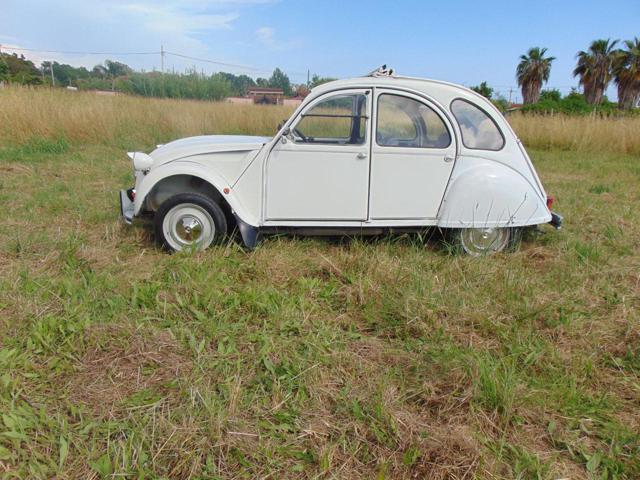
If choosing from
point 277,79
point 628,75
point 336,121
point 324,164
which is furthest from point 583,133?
point 628,75

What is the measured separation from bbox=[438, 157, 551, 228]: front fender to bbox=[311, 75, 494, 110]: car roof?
0.65 m

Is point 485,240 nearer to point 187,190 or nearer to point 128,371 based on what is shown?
point 187,190

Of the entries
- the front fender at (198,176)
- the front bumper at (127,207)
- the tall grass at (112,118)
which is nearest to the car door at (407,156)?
the front fender at (198,176)

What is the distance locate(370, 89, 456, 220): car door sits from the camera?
4.01m

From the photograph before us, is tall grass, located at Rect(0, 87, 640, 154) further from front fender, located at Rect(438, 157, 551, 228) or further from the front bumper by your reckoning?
front fender, located at Rect(438, 157, 551, 228)

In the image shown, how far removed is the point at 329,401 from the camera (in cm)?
235

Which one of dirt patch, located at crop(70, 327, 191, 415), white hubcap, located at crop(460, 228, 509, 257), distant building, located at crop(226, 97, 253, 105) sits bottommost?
dirt patch, located at crop(70, 327, 191, 415)

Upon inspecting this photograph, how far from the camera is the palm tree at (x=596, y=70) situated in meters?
35.7

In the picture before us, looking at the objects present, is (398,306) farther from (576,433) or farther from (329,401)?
(576,433)

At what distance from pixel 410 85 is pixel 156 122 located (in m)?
10.1

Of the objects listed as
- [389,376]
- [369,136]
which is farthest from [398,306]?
[369,136]

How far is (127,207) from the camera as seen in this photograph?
4359 mm

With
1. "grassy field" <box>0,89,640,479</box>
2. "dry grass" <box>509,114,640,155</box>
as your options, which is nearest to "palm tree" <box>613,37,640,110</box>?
"dry grass" <box>509,114,640,155</box>

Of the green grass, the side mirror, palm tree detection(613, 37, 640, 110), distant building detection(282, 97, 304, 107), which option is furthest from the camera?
palm tree detection(613, 37, 640, 110)
